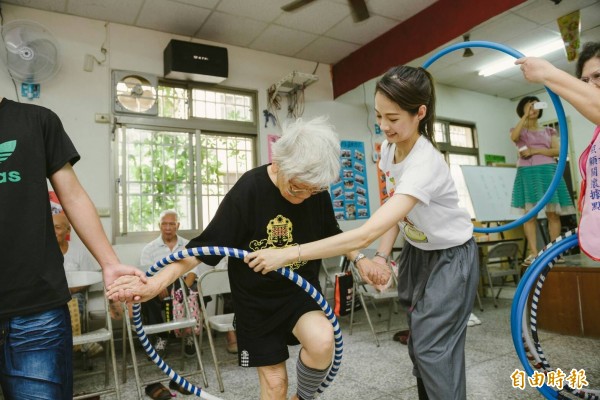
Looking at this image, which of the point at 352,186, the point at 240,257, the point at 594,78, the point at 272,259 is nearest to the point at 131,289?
the point at 240,257

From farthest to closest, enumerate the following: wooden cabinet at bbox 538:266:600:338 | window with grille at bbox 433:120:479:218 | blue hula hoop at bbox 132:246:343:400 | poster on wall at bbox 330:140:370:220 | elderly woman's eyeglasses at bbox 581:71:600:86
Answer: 1. window with grille at bbox 433:120:479:218
2. poster on wall at bbox 330:140:370:220
3. wooden cabinet at bbox 538:266:600:338
4. elderly woman's eyeglasses at bbox 581:71:600:86
5. blue hula hoop at bbox 132:246:343:400

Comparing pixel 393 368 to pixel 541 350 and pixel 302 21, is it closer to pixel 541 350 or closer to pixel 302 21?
pixel 541 350

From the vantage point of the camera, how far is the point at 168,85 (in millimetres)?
5359

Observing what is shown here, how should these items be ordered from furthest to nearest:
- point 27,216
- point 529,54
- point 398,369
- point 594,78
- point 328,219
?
point 529,54, point 398,369, point 328,219, point 594,78, point 27,216

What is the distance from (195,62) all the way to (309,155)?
406 cm

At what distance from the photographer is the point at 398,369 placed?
330 cm

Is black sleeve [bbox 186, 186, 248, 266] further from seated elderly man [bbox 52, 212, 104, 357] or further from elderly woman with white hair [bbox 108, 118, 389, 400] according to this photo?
seated elderly man [bbox 52, 212, 104, 357]

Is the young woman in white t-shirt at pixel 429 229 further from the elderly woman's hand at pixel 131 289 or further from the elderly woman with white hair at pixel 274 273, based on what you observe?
the elderly woman's hand at pixel 131 289

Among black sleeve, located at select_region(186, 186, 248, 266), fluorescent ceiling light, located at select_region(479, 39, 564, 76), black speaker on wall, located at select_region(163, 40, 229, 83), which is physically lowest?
black sleeve, located at select_region(186, 186, 248, 266)

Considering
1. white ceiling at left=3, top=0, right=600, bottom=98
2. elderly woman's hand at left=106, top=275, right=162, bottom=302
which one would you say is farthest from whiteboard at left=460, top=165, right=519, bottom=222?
elderly woman's hand at left=106, top=275, right=162, bottom=302

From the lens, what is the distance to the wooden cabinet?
12.1ft

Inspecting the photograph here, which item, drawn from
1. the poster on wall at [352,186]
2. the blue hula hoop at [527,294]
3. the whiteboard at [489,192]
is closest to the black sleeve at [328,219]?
the blue hula hoop at [527,294]

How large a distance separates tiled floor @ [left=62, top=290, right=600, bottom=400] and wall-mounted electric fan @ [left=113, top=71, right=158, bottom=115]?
9.19ft

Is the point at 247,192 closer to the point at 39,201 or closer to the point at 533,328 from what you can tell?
the point at 39,201
